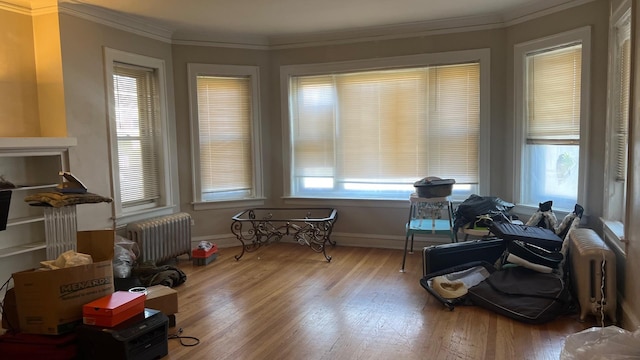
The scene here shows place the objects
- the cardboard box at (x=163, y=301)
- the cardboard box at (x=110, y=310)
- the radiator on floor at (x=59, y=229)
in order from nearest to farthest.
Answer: the cardboard box at (x=110, y=310), the cardboard box at (x=163, y=301), the radiator on floor at (x=59, y=229)

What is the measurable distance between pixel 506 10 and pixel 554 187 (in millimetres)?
1762

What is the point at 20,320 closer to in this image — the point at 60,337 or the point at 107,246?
the point at 60,337

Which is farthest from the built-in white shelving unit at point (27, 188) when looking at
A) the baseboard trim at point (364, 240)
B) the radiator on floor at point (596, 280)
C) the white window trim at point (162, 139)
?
the radiator on floor at point (596, 280)

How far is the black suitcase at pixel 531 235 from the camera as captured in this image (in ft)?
12.0

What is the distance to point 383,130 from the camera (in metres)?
5.34

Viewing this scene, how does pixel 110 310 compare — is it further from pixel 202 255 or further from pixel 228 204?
pixel 228 204

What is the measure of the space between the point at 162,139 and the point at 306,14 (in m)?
2.04

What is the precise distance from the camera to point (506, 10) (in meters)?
4.57

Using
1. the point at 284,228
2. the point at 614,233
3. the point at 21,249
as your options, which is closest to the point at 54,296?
the point at 21,249

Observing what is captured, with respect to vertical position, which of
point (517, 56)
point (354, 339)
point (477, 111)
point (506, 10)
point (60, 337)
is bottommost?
point (354, 339)

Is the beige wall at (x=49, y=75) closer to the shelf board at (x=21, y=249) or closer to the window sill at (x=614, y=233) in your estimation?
the shelf board at (x=21, y=249)

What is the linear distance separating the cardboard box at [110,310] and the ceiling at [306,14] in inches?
103

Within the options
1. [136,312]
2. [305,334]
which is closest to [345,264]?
[305,334]

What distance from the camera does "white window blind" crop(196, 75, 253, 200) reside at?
5469 mm
